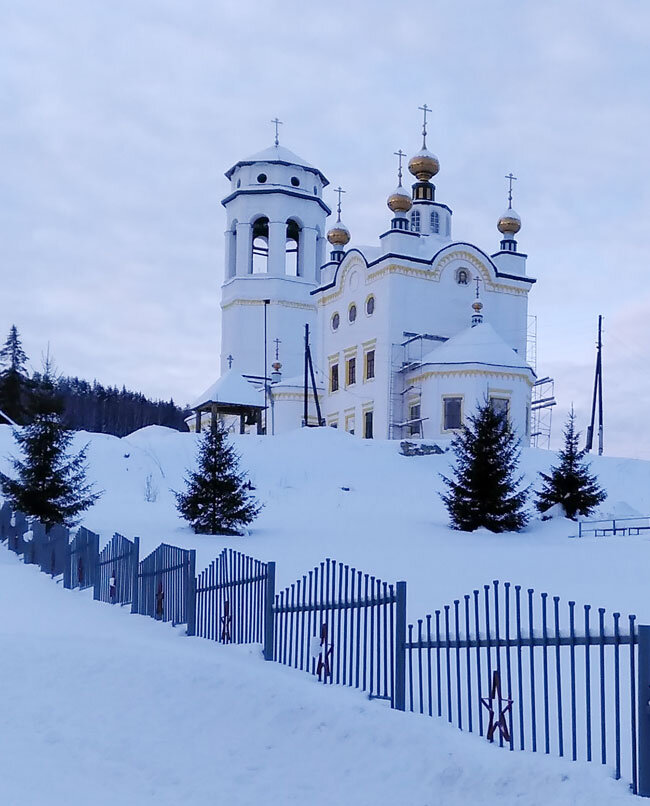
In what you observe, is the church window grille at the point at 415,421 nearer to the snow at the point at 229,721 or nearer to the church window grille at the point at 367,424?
the church window grille at the point at 367,424

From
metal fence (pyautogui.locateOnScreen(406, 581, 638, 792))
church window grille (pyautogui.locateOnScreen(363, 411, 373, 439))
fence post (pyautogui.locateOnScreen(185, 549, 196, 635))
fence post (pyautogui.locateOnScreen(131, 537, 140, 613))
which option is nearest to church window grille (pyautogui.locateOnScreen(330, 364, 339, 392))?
church window grille (pyautogui.locateOnScreen(363, 411, 373, 439))

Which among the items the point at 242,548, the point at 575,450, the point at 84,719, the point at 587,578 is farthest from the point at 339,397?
the point at 84,719

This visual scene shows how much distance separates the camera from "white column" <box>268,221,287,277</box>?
51375mm

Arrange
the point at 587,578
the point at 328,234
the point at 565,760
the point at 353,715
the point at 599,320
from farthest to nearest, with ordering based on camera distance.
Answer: the point at 328,234, the point at 599,320, the point at 587,578, the point at 353,715, the point at 565,760

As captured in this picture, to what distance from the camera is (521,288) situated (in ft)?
148

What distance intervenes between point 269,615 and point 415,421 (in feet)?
98.7

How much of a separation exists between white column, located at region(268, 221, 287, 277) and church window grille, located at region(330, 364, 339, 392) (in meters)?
9.86

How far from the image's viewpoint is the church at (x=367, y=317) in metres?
38.7

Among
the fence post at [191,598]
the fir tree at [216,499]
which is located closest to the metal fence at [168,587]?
the fence post at [191,598]

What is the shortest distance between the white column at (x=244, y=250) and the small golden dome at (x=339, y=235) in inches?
207

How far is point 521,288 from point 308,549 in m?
29.2

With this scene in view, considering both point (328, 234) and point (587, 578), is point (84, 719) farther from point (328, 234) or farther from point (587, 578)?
point (328, 234)

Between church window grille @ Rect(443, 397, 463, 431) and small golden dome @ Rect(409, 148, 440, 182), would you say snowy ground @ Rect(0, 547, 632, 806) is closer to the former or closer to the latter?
church window grille @ Rect(443, 397, 463, 431)

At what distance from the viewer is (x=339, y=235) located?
48.8 meters
